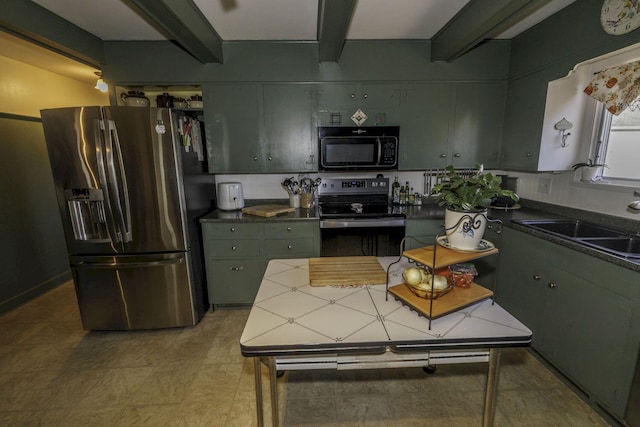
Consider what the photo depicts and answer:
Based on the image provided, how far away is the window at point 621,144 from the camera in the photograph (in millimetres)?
1990

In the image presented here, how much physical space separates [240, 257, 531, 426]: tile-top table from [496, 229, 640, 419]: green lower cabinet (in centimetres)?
83

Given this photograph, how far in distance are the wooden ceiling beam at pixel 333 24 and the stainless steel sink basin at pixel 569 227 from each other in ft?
6.36

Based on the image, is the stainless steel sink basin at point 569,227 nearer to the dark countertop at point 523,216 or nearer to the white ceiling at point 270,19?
the dark countertop at point 523,216

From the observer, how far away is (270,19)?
90.9 inches

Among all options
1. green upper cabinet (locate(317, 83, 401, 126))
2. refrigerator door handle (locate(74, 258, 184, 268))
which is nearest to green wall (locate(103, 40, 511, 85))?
green upper cabinet (locate(317, 83, 401, 126))

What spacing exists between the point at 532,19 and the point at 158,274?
3.71m

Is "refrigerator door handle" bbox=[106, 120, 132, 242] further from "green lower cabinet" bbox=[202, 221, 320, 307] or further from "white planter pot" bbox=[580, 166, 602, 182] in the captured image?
"white planter pot" bbox=[580, 166, 602, 182]

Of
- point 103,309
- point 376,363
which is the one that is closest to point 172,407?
point 103,309

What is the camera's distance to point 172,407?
1.70m

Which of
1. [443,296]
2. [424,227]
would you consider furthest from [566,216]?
[443,296]

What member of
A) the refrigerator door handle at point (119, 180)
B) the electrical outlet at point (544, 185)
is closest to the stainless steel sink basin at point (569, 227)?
the electrical outlet at point (544, 185)

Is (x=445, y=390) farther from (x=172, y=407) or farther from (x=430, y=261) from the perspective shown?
(x=172, y=407)

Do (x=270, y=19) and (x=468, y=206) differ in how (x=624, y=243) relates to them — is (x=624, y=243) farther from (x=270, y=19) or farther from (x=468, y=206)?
(x=270, y=19)

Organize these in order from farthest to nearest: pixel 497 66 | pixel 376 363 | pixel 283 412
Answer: pixel 497 66 < pixel 283 412 < pixel 376 363
